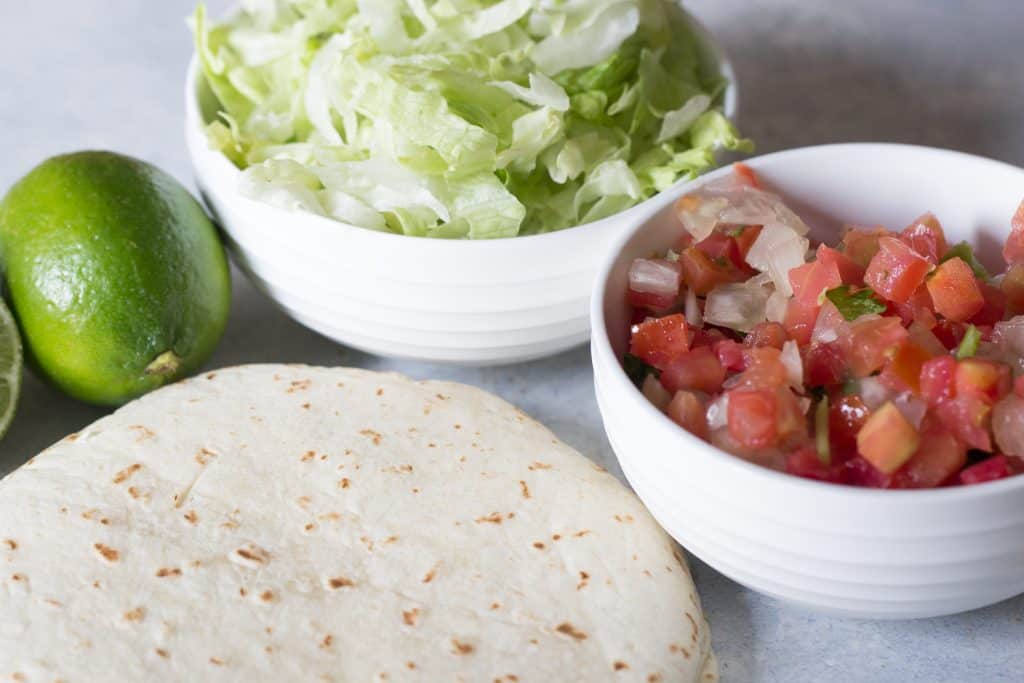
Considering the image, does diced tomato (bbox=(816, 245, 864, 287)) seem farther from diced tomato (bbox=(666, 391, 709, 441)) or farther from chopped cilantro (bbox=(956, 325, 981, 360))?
diced tomato (bbox=(666, 391, 709, 441))

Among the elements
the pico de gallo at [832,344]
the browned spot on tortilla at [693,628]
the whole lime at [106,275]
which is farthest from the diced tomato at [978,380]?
the whole lime at [106,275]

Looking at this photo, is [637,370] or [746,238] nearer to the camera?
[637,370]

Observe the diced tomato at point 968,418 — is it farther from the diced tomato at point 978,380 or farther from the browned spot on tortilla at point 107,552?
the browned spot on tortilla at point 107,552

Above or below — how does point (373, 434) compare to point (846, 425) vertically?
below

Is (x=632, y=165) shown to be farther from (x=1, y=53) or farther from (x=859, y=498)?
(x=1, y=53)

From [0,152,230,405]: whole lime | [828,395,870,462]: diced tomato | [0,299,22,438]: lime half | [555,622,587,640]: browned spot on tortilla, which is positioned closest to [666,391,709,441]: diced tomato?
[828,395,870,462]: diced tomato

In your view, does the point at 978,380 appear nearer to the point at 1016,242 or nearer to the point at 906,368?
the point at 906,368

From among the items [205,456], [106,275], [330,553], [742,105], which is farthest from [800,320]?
[742,105]
